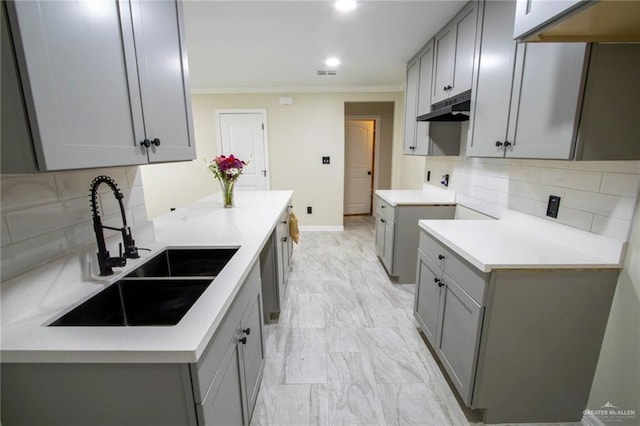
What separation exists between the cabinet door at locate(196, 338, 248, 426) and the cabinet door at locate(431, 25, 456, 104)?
2454 millimetres

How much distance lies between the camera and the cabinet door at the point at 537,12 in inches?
35.2

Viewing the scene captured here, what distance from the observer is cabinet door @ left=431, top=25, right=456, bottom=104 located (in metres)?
2.30

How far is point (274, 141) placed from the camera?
477 cm

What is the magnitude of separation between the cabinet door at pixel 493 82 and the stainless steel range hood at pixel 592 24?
1.61 feet

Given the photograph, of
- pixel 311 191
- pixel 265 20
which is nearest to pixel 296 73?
pixel 265 20

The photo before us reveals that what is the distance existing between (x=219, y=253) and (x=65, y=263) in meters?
0.61

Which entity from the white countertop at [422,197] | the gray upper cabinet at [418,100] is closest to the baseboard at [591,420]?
the white countertop at [422,197]

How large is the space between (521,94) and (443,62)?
116 centimetres

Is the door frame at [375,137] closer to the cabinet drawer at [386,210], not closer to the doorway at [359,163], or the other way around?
the doorway at [359,163]

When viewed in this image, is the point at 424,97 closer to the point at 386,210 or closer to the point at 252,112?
the point at 386,210

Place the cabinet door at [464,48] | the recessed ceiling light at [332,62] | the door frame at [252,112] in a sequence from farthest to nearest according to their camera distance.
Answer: the door frame at [252,112] → the recessed ceiling light at [332,62] → the cabinet door at [464,48]

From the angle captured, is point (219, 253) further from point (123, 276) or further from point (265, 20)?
point (265, 20)

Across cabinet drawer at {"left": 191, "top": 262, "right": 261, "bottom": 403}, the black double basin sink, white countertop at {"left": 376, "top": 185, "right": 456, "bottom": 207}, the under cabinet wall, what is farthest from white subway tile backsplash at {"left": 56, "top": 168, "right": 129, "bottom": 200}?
white countertop at {"left": 376, "top": 185, "right": 456, "bottom": 207}

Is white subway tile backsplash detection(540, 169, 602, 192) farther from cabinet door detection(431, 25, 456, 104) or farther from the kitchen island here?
the kitchen island
